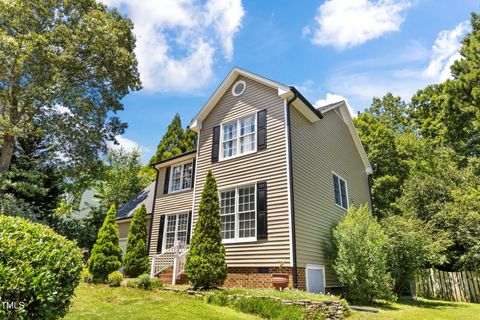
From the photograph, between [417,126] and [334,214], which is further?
[417,126]

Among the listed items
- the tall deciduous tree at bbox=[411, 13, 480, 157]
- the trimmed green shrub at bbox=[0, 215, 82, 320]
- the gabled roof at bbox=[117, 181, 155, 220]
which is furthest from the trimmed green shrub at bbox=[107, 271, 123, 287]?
the tall deciduous tree at bbox=[411, 13, 480, 157]

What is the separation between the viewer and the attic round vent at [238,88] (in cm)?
1335

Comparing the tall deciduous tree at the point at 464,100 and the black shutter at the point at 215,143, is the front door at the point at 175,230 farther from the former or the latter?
the tall deciduous tree at the point at 464,100

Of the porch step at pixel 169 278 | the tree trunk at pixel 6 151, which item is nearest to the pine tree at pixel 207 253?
the porch step at pixel 169 278

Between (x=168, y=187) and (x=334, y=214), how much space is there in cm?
856

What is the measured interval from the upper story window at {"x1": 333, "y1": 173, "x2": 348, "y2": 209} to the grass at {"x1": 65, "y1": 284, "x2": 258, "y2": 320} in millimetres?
8318

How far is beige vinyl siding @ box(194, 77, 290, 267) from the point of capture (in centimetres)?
1013

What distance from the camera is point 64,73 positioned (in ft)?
59.1

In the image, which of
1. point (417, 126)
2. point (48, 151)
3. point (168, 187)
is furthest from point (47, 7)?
point (417, 126)

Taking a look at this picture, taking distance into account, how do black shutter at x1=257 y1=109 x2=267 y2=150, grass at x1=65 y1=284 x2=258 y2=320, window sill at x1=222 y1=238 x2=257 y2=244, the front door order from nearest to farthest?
grass at x1=65 y1=284 x2=258 y2=320
window sill at x1=222 y1=238 x2=257 y2=244
black shutter at x1=257 y1=109 x2=267 y2=150
the front door

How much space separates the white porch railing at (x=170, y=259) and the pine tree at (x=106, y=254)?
1507mm

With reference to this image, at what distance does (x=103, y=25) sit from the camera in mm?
18609

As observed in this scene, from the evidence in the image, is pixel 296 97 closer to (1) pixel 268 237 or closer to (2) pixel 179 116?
(1) pixel 268 237

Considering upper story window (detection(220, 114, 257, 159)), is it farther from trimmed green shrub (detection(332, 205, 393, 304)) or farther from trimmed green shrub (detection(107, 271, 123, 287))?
trimmed green shrub (detection(107, 271, 123, 287))
